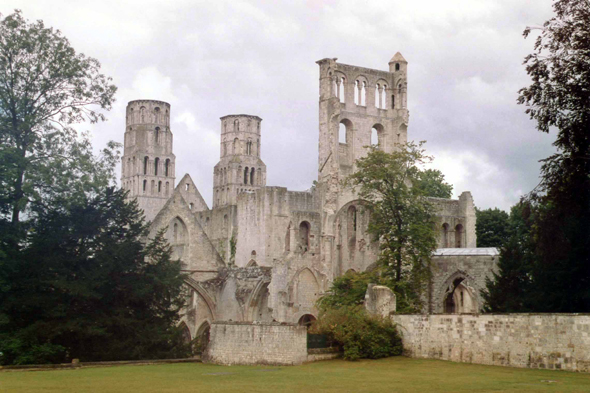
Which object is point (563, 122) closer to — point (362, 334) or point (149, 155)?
point (362, 334)

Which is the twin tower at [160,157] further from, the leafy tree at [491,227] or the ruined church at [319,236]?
the leafy tree at [491,227]

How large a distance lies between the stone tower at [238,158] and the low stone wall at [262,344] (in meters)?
69.0

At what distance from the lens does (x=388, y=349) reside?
2547 cm

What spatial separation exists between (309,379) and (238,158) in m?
76.0

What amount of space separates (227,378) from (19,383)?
4718mm

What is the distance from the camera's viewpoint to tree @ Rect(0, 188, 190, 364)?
86.3 ft

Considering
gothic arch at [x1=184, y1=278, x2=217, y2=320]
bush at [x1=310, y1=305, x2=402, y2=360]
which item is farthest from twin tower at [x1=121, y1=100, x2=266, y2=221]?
bush at [x1=310, y1=305, x2=402, y2=360]

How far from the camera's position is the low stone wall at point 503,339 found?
20344 mm

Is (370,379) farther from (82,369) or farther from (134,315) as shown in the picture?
(134,315)

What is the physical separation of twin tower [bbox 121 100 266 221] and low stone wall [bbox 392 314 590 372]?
63.1 m

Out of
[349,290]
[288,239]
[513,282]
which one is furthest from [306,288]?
[513,282]

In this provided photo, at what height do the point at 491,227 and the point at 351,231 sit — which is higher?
the point at 491,227

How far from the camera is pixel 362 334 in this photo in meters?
25.1

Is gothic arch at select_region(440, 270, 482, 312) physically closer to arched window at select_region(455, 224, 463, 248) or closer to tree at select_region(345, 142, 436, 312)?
tree at select_region(345, 142, 436, 312)
